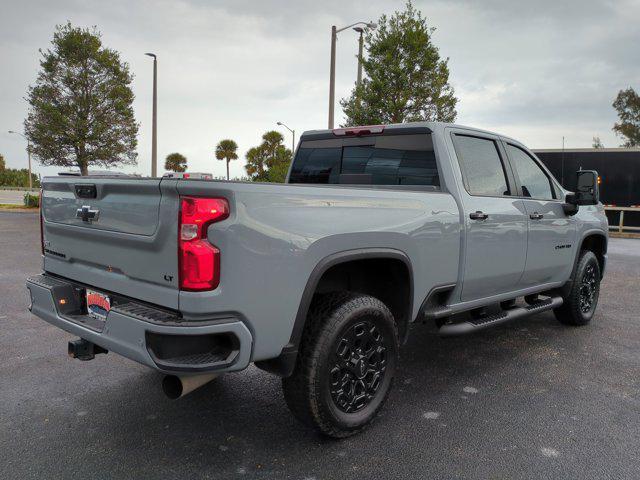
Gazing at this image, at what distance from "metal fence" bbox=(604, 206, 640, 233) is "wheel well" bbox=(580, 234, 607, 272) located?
45.8 feet

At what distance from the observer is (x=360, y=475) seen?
2715mm

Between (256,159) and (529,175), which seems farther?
(256,159)

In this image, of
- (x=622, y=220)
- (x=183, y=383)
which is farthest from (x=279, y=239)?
(x=622, y=220)

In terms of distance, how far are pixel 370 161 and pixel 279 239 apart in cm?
192

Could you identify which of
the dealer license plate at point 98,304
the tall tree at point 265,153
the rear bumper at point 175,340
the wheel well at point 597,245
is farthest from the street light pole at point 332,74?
the tall tree at point 265,153

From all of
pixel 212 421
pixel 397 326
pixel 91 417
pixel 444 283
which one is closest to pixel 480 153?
pixel 444 283

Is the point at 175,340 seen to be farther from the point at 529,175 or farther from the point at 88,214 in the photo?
the point at 529,175

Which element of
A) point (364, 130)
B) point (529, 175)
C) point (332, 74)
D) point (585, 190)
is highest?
point (332, 74)

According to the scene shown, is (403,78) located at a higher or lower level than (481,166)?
higher

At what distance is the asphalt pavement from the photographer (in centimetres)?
279

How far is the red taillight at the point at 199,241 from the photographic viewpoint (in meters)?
2.42

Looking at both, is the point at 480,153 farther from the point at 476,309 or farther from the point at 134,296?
the point at 134,296

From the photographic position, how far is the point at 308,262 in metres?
2.73

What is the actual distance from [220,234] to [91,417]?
5.84ft
